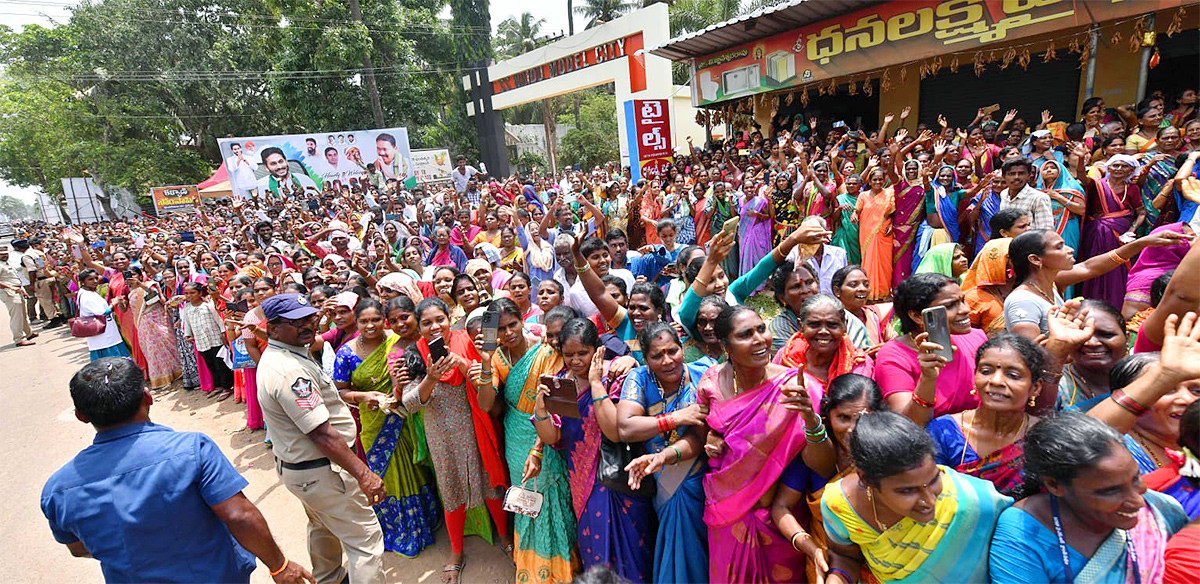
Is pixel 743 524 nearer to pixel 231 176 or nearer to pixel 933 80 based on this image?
pixel 933 80

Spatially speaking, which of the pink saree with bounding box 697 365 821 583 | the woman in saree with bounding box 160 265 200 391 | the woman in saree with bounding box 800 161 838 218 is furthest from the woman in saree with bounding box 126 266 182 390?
the woman in saree with bounding box 800 161 838 218

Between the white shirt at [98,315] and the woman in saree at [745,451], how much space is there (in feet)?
24.7

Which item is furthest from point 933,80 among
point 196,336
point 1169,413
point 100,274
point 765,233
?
point 100,274

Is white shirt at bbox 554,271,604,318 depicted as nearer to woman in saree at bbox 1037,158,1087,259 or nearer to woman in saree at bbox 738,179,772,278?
woman in saree at bbox 738,179,772,278

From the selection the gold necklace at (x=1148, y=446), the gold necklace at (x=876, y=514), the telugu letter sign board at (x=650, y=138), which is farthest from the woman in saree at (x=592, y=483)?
the telugu letter sign board at (x=650, y=138)

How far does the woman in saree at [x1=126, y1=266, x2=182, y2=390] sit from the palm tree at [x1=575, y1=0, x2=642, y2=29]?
25.0 meters

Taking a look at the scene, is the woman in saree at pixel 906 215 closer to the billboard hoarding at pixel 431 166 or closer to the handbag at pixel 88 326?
the handbag at pixel 88 326

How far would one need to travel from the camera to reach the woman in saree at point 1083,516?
1.26 meters

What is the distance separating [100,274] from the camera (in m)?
7.80

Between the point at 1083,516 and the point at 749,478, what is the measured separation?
0.91m

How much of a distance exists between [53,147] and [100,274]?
30956 mm

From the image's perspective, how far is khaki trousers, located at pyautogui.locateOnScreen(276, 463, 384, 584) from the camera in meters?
2.54

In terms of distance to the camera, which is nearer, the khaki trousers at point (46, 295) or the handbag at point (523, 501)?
the handbag at point (523, 501)

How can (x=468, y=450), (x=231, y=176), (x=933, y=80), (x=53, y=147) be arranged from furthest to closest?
1. (x=53, y=147)
2. (x=231, y=176)
3. (x=933, y=80)
4. (x=468, y=450)
